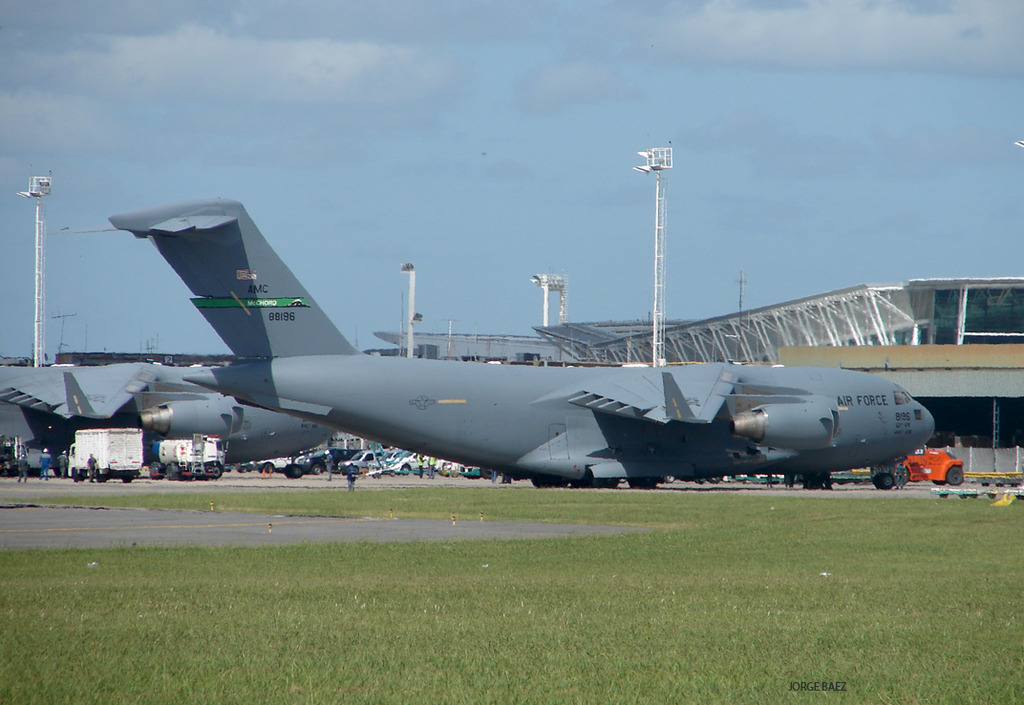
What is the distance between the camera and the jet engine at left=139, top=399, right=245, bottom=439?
147 feet

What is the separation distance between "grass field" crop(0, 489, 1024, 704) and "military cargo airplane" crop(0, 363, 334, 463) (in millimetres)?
28968

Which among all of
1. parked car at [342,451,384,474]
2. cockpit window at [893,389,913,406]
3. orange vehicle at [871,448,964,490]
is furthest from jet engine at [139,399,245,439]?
orange vehicle at [871,448,964,490]

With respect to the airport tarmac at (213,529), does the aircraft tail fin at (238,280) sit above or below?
above

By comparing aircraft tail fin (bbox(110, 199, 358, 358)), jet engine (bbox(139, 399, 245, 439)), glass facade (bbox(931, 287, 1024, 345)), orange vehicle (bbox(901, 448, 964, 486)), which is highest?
glass facade (bbox(931, 287, 1024, 345))

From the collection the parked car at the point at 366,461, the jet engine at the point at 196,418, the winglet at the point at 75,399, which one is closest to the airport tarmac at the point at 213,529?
the jet engine at the point at 196,418

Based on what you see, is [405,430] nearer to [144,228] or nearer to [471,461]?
[471,461]

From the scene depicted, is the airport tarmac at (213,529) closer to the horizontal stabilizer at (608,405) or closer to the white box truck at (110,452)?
the horizontal stabilizer at (608,405)

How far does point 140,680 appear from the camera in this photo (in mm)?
7836

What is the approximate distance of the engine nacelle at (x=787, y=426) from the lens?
34.8 m

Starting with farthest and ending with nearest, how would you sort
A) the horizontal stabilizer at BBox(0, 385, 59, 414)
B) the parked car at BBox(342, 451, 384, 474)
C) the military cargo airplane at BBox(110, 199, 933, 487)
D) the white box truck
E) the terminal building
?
the parked car at BBox(342, 451, 384, 474), the terminal building, the horizontal stabilizer at BBox(0, 385, 59, 414), the white box truck, the military cargo airplane at BBox(110, 199, 933, 487)

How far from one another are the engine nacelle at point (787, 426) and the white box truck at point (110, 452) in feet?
80.7

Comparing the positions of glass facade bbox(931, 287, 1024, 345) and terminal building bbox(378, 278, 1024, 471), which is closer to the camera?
terminal building bbox(378, 278, 1024, 471)

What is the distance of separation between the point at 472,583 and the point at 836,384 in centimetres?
2731

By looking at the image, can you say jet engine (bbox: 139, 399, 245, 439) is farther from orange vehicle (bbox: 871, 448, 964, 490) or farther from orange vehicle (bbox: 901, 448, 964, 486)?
orange vehicle (bbox: 901, 448, 964, 486)
